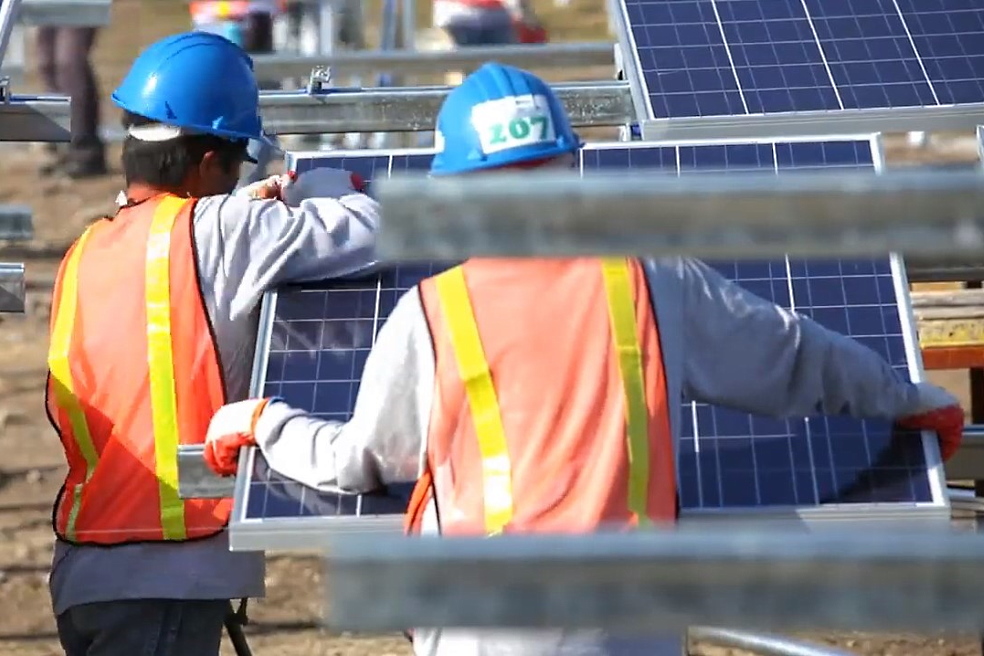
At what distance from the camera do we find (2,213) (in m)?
5.33

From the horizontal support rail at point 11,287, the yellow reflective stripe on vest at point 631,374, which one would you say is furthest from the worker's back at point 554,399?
the horizontal support rail at point 11,287

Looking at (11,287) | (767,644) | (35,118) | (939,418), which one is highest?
(35,118)

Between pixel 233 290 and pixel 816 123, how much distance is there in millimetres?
1664

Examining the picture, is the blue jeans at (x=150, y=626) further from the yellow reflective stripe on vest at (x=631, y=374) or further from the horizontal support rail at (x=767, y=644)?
the horizontal support rail at (x=767, y=644)

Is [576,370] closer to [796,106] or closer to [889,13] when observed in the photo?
[796,106]

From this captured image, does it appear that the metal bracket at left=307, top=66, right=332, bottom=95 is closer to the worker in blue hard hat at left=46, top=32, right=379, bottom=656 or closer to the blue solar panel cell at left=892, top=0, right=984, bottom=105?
the worker in blue hard hat at left=46, top=32, right=379, bottom=656

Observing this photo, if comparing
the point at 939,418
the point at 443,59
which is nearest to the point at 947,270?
the point at 939,418

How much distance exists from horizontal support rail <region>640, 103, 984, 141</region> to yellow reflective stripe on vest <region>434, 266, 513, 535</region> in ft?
6.17

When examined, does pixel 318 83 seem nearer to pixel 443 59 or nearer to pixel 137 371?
pixel 443 59

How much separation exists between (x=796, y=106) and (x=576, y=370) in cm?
207

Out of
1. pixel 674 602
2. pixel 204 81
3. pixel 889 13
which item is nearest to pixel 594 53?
pixel 889 13

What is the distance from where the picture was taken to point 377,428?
118 inches

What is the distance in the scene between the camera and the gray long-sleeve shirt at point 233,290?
12.1 ft

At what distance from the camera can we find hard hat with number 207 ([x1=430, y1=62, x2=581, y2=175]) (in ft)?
9.76
